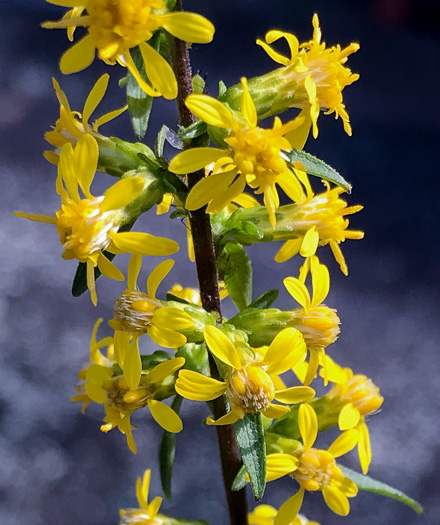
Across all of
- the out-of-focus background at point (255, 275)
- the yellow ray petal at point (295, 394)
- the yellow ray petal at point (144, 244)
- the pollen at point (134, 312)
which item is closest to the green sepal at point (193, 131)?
the yellow ray petal at point (144, 244)

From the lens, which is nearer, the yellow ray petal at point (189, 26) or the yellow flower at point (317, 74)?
the yellow ray petal at point (189, 26)

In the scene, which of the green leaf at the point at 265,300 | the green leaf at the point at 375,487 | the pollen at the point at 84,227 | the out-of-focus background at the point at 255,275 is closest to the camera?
the pollen at the point at 84,227

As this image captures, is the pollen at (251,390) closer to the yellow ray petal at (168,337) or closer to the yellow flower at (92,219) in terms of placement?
the yellow ray petal at (168,337)

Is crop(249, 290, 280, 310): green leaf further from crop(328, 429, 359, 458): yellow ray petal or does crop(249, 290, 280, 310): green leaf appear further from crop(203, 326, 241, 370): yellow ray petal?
crop(328, 429, 359, 458): yellow ray petal

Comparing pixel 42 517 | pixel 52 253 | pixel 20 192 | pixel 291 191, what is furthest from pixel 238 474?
pixel 20 192

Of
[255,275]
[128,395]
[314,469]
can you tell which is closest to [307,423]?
[314,469]
